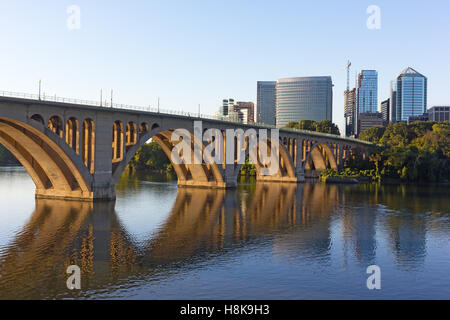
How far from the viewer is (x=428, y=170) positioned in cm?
11169

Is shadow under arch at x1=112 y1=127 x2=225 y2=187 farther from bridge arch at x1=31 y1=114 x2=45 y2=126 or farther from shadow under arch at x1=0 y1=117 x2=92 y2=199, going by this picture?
bridge arch at x1=31 y1=114 x2=45 y2=126

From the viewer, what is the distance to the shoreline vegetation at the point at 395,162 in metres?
112

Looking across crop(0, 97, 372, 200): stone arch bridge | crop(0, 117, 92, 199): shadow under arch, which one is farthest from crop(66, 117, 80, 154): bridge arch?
crop(0, 117, 92, 199): shadow under arch

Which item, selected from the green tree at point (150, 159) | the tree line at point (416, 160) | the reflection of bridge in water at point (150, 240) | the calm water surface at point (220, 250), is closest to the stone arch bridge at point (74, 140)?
the calm water surface at point (220, 250)

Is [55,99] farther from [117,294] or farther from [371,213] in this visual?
[371,213]

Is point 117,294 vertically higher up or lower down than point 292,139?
lower down

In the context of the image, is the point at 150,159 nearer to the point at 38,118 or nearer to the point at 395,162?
the point at 395,162

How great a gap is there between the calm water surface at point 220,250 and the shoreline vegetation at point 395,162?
58298 mm

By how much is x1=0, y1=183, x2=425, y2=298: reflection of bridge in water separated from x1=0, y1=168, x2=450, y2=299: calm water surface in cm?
8

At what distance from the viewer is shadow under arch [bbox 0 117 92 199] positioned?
47.2m

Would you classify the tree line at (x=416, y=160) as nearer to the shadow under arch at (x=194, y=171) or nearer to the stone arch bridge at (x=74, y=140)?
the shadow under arch at (x=194, y=171)

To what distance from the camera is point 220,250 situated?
3212cm
